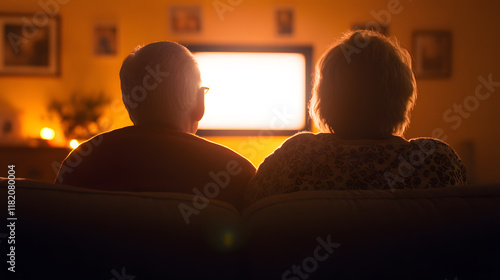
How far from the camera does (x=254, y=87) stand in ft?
11.9

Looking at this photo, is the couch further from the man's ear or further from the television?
the television

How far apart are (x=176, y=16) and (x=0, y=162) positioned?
191 cm

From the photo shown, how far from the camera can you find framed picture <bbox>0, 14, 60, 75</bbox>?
351 centimetres

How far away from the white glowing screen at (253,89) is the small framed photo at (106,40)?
780 mm

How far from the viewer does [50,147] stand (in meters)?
3.00

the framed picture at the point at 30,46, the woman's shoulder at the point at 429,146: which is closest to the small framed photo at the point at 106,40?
the framed picture at the point at 30,46

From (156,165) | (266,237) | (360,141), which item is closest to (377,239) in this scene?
(266,237)

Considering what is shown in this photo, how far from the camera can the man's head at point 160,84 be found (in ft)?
3.76

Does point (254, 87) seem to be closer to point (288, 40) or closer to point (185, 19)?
point (288, 40)

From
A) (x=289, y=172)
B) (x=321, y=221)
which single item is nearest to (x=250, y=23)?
(x=289, y=172)

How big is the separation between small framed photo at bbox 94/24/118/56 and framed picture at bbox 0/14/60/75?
13.9 inches

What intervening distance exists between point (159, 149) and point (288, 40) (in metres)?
2.90

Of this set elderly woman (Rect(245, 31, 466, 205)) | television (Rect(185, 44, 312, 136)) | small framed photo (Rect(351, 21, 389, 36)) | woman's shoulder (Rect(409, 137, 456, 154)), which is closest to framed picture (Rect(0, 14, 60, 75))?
television (Rect(185, 44, 312, 136))

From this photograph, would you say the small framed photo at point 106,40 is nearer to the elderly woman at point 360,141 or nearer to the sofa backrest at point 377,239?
the elderly woman at point 360,141
